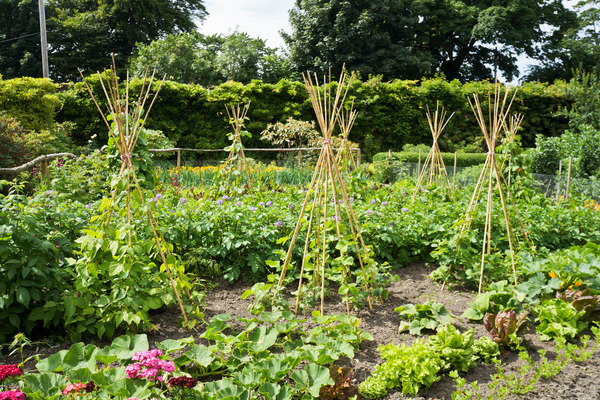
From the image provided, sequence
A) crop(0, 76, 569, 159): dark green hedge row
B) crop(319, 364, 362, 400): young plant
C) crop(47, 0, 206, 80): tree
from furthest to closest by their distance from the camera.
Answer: crop(47, 0, 206, 80): tree → crop(0, 76, 569, 159): dark green hedge row → crop(319, 364, 362, 400): young plant

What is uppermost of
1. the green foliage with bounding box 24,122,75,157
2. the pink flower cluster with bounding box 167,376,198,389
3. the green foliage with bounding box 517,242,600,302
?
the green foliage with bounding box 24,122,75,157

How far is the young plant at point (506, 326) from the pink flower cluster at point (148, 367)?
6.68ft

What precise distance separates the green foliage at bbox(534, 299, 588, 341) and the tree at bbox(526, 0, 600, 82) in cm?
2119

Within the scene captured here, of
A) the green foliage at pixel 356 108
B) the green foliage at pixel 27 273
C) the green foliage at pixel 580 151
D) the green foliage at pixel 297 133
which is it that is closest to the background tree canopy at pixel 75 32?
the green foliage at pixel 356 108

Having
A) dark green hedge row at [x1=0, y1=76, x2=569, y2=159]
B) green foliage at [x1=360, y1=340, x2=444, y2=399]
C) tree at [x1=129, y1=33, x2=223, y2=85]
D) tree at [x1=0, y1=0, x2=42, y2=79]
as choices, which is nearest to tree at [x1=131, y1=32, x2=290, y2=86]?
tree at [x1=129, y1=33, x2=223, y2=85]

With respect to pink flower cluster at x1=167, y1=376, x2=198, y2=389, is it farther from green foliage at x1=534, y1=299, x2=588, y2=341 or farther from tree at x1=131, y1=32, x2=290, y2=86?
tree at x1=131, y1=32, x2=290, y2=86

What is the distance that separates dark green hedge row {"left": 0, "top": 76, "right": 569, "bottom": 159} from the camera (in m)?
12.6

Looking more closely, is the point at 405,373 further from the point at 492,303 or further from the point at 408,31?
the point at 408,31

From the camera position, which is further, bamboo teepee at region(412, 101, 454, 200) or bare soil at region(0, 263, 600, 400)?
bamboo teepee at region(412, 101, 454, 200)

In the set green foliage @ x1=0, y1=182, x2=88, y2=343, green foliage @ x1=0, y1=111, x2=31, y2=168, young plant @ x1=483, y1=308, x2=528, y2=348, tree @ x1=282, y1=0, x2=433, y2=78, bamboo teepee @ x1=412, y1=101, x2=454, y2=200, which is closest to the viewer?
green foliage @ x1=0, y1=182, x2=88, y2=343

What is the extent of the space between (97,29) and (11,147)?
1601cm

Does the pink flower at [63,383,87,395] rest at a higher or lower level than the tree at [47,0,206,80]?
lower

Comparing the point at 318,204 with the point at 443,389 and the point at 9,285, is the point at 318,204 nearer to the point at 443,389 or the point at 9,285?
the point at 443,389

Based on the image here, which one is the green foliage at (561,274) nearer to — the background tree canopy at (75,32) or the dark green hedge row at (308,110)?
the dark green hedge row at (308,110)
